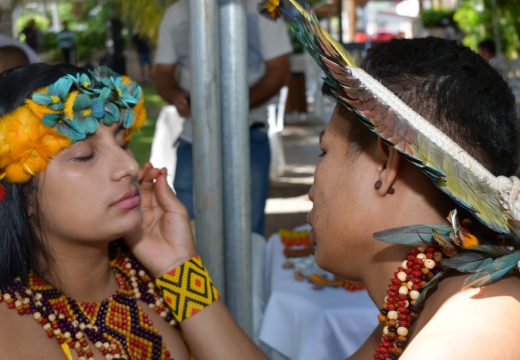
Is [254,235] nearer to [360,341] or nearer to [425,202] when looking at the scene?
[360,341]

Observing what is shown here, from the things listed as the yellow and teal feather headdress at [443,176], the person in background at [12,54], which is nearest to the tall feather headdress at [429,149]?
the yellow and teal feather headdress at [443,176]

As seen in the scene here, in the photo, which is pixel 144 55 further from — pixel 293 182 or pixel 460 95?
pixel 460 95

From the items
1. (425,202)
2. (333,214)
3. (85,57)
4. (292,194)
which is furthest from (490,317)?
(85,57)

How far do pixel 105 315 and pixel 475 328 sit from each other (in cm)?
122

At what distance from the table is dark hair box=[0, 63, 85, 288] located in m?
1.31

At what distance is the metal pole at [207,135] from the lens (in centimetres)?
235

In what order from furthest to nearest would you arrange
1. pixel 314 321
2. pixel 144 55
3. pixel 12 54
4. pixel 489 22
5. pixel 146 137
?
1. pixel 144 55
2. pixel 489 22
3. pixel 146 137
4. pixel 12 54
5. pixel 314 321

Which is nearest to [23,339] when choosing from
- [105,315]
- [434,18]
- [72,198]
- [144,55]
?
[105,315]

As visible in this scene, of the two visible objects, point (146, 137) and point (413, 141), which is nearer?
point (413, 141)

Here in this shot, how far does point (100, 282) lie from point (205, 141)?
53 cm

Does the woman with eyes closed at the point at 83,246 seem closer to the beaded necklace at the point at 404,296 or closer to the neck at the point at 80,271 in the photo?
the neck at the point at 80,271

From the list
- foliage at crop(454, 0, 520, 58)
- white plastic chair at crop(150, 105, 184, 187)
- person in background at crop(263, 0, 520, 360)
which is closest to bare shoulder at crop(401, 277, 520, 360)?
person in background at crop(263, 0, 520, 360)

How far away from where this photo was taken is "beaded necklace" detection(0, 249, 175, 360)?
2066 mm

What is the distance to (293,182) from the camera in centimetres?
977
